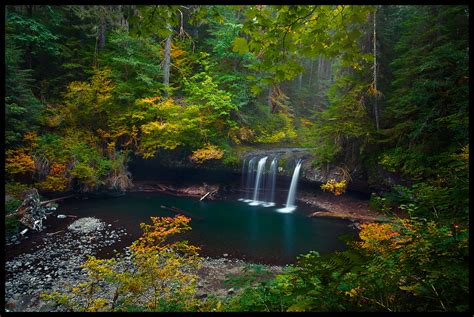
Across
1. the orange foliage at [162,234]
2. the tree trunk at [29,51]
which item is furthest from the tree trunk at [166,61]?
the orange foliage at [162,234]

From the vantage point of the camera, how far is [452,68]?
9.70m

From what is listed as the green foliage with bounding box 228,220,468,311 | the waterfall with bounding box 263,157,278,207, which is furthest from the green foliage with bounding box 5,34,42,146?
the green foliage with bounding box 228,220,468,311

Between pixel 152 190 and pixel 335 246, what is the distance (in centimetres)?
1299

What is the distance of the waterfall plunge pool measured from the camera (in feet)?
35.3

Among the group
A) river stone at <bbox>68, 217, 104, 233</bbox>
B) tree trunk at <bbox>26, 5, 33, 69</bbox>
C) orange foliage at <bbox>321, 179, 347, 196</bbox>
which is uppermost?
tree trunk at <bbox>26, 5, 33, 69</bbox>

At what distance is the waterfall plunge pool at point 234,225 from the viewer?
10772mm

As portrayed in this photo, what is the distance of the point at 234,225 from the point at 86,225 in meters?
6.80

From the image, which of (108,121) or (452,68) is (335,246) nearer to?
(452,68)

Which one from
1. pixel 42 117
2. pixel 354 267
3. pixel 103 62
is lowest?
pixel 354 267

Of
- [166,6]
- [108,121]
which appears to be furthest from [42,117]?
[166,6]

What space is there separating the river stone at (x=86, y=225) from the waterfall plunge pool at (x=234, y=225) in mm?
532

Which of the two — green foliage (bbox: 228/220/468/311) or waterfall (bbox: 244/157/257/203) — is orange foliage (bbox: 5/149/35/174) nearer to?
waterfall (bbox: 244/157/257/203)

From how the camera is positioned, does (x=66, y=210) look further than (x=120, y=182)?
No

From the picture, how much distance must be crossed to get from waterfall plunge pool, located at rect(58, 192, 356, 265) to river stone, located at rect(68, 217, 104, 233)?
53 centimetres
